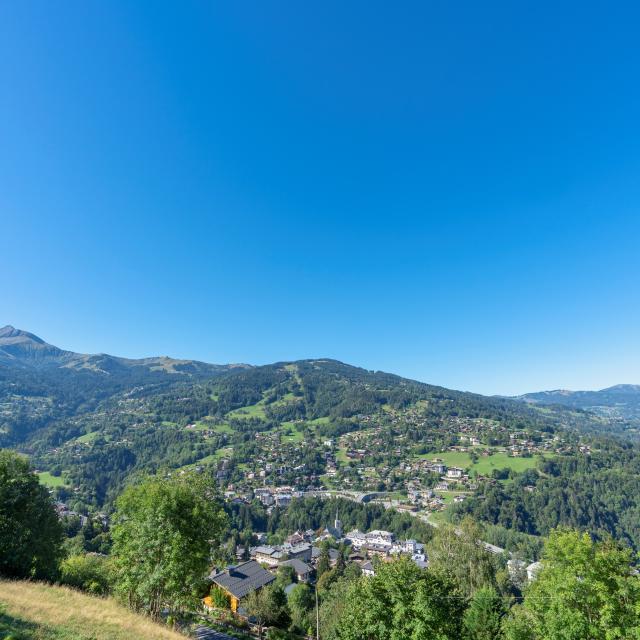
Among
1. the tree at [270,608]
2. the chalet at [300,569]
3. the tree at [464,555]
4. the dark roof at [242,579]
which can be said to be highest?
the tree at [464,555]

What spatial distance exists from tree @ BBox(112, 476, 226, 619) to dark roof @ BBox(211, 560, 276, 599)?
51463 millimetres

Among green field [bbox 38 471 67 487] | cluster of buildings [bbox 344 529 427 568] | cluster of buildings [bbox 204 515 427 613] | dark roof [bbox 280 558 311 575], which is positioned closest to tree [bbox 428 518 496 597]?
cluster of buildings [bbox 204 515 427 613]

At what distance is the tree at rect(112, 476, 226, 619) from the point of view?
69.2 ft

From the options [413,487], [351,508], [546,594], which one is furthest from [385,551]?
[546,594]

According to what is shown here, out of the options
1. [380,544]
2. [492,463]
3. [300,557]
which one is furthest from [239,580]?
[492,463]

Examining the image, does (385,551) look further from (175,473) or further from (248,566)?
(175,473)

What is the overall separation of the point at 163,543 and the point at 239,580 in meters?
61.6

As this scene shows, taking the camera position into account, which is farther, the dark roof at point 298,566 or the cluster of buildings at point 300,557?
the dark roof at point 298,566

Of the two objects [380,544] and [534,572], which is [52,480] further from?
[534,572]

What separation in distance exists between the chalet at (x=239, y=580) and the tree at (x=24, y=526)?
4038 centimetres

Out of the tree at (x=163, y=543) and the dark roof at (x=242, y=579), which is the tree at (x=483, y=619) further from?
the dark roof at (x=242, y=579)

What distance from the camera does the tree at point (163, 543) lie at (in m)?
21.1

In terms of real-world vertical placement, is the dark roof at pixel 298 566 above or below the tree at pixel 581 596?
below

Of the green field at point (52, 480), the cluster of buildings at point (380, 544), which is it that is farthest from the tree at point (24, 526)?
the green field at point (52, 480)
